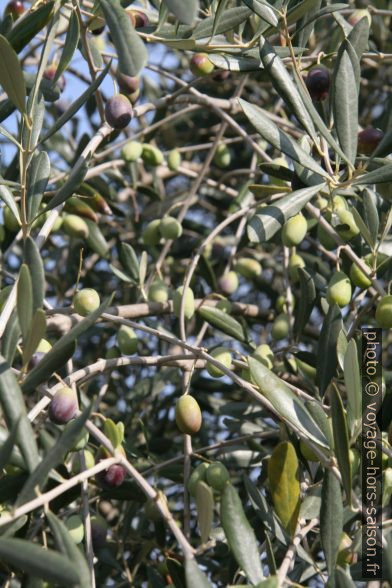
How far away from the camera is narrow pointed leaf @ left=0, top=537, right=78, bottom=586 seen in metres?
0.84

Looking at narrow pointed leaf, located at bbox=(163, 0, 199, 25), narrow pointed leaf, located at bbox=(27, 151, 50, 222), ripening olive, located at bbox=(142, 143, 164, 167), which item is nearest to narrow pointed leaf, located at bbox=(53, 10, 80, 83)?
narrow pointed leaf, located at bbox=(27, 151, 50, 222)

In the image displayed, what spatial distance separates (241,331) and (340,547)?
1.69 feet

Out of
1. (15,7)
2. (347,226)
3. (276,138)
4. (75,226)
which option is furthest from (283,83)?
(15,7)

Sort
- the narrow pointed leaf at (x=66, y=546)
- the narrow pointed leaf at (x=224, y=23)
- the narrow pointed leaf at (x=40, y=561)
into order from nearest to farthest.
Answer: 1. the narrow pointed leaf at (x=40, y=561)
2. the narrow pointed leaf at (x=66, y=546)
3. the narrow pointed leaf at (x=224, y=23)

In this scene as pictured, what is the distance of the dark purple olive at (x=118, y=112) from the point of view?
4.53 ft

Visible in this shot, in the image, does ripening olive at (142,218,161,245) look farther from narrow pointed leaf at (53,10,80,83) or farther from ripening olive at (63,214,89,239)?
narrow pointed leaf at (53,10,80,83)

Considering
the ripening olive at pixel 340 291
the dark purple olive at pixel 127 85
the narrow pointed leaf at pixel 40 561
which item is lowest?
the ripening olive at pixel 340 291

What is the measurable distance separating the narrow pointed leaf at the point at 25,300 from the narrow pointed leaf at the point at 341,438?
356mm

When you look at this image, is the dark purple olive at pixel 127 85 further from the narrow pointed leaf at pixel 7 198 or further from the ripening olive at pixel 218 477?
the ripening olive at pixel 218 477

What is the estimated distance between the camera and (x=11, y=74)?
3.55ft

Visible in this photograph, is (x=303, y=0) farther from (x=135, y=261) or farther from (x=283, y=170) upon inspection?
(x=135, y=261)

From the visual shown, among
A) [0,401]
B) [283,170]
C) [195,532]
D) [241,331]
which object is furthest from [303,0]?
[195,532]

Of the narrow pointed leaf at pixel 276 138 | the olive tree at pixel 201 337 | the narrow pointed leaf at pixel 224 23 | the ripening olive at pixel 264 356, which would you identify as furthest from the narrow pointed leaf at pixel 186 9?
the ripening olive at pixel 264 356

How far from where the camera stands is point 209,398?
2.13 meters
